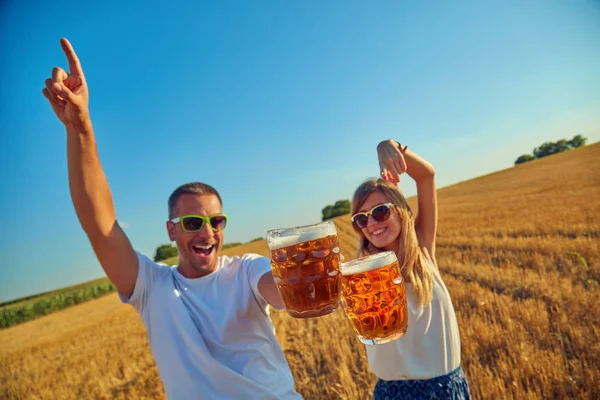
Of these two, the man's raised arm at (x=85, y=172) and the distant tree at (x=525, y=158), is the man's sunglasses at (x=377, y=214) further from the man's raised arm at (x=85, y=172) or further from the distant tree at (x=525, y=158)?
the distant tree at (x=525, y=158)

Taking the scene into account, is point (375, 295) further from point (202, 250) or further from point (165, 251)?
point (165, 251)

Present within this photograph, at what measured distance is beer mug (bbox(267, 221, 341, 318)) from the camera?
5.26 ft

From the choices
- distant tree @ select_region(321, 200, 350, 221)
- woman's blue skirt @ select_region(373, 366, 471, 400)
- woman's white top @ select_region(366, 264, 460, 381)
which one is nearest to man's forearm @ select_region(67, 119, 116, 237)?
woman's white top @ select_region(366, 264, 460, 381)

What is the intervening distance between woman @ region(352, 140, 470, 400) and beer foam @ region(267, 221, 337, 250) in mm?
822

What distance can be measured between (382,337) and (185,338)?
1307mm

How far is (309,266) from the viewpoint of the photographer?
161 cm

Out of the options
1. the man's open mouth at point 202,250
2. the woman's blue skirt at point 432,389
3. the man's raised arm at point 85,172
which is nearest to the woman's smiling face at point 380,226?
the woman's blue skirt at point 432,389

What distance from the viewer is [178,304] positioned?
7.92 feet

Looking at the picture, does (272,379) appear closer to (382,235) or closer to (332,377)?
(382,235)

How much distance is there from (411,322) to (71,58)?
2.65 meters

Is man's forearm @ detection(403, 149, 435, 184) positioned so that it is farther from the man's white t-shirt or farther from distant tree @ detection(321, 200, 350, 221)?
distant tree @ detection(321, 200, 350, 221)

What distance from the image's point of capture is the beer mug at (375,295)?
64.9 inches

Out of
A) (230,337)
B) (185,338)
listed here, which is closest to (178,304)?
(185,338)

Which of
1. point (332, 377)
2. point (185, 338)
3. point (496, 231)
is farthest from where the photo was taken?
point (496, 231)
